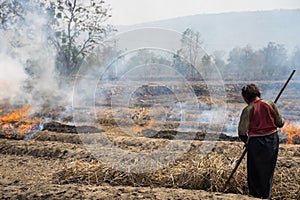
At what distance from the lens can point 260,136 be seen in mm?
4891

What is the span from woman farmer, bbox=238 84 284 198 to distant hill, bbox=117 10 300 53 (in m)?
109

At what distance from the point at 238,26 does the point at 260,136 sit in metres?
142

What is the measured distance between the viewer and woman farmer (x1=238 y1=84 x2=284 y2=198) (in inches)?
191

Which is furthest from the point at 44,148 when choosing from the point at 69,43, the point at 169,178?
the point at 69,43

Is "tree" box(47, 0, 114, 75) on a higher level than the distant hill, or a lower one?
lower

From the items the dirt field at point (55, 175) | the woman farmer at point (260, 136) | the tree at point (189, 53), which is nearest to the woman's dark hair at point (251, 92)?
the woman farmer at point (260, 136)

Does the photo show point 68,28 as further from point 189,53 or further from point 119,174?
point 119,174

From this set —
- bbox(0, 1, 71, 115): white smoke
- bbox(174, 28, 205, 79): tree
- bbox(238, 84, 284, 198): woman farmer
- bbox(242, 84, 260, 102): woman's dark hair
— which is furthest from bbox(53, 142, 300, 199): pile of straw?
bbox(0, 1, 71, 115): white smoke

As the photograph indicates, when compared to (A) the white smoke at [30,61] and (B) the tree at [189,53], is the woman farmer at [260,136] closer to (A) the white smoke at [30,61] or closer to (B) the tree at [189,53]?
(B) the tree at [189,53]

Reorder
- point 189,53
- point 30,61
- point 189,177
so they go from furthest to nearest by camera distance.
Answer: point 189,53 → point 30,61 → point 189,177

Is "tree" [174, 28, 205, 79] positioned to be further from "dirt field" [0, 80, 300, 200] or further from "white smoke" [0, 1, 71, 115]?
"dirt field" [0, 80, 300, 200]

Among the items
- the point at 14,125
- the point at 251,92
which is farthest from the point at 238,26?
the point at 251,92

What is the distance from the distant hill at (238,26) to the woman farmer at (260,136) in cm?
10919

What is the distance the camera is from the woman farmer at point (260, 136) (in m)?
4.86
